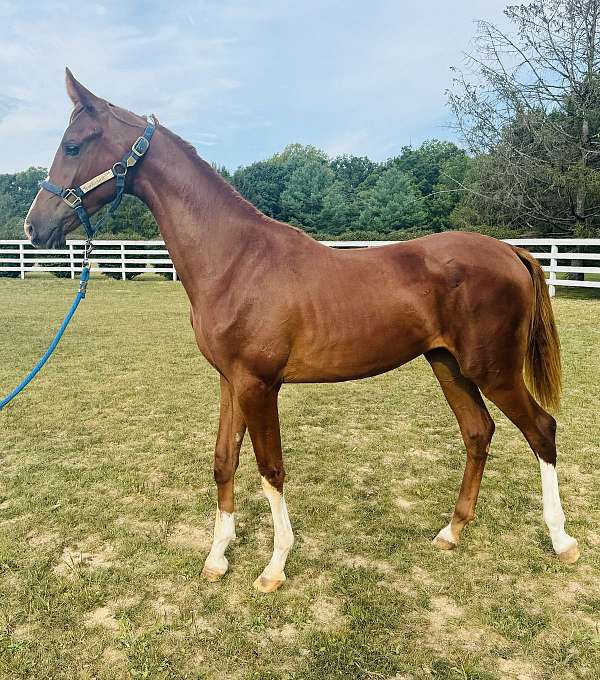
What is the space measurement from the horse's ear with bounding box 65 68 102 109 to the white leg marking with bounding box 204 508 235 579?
230cm

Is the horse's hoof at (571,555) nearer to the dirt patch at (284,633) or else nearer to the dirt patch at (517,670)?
the dirt patch at (517,670)

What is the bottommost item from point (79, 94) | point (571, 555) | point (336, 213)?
point (571, 555)

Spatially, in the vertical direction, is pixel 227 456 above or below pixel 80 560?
above

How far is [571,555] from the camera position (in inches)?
106

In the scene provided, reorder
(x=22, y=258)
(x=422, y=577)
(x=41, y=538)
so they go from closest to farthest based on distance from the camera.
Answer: (x=422, y=577) → (x=41, y=538) → (x=22, y=258)

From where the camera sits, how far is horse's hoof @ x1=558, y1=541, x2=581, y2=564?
2.68 m

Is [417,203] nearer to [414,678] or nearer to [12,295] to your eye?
[12,295]

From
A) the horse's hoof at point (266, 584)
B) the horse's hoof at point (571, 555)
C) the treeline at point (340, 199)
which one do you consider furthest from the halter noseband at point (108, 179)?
the treeline at point (340, 199)

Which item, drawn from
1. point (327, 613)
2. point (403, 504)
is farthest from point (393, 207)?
point (327, 613)

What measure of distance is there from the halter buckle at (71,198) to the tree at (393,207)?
131ft

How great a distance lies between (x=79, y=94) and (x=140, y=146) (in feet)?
1.29

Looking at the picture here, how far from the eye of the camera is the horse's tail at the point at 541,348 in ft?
9.73

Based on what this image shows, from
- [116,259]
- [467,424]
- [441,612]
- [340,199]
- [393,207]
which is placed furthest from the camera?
[340,199]

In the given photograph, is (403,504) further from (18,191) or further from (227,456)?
(18,191)
